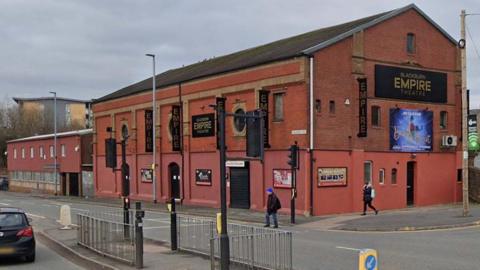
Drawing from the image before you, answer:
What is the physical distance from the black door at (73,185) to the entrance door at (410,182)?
3636 centimetres

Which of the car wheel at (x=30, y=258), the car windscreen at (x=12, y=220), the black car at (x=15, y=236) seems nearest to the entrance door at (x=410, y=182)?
the car wheel at (x=30, y=258)

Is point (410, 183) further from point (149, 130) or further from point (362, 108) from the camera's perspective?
point (149, 130)

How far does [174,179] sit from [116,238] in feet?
88.6

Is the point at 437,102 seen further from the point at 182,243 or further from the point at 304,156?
the point at 182,243

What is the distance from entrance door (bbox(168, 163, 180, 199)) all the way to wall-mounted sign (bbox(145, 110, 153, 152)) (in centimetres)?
305

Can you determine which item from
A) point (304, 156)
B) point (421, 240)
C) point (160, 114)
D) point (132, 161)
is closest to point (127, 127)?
point (132, 161)

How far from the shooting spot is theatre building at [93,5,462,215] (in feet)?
100

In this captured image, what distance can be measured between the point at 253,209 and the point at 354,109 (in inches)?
313

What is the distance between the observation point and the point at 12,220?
1506 cm

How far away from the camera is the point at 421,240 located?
60.5ft

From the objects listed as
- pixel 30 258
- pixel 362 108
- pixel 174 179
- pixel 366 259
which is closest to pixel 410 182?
pixel 362 108

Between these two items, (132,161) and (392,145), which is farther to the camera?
(132,161)

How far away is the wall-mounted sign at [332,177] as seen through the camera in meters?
30.4

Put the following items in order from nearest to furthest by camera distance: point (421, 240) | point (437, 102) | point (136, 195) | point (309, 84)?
point (421, 240) < point (309, 84) < point (437, 102) < point (136, 195)
